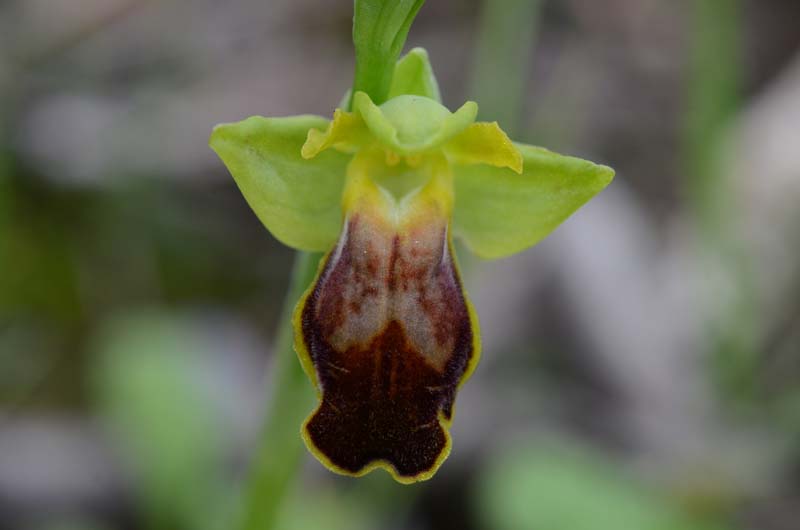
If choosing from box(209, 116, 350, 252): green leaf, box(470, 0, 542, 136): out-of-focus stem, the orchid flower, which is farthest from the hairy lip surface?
box(470, 0, 542, 136): out-of-focus stem

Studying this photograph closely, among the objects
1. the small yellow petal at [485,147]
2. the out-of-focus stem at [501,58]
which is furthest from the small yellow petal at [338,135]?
the out-of-focus stem at [501,58]

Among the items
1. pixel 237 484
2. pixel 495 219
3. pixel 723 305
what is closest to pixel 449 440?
pixel 495 219

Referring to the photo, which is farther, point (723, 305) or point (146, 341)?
point (723, 305)

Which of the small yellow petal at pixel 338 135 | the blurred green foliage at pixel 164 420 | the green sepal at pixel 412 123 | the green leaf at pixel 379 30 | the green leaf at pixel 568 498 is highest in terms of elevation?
the green leaf at pixel 379 30

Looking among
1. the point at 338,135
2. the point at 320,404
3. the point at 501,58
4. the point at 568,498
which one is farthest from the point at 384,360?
the point at 501,58

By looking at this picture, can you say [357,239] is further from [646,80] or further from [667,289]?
[646,80]

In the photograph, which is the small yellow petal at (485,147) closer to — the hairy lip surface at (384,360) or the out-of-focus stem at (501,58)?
the hairy lip surface at (384,360)

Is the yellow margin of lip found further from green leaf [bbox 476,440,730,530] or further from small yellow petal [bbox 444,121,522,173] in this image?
green leaf [bbox 476,440,730,530]
